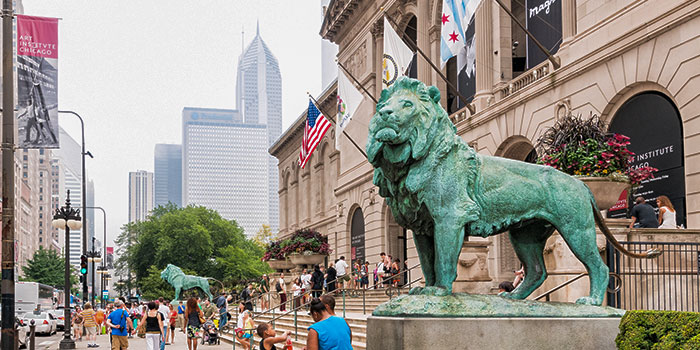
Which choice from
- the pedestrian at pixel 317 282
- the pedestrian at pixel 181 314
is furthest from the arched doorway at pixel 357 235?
the pedestrian at pixel 317 282

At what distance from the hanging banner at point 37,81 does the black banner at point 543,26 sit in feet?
51.3

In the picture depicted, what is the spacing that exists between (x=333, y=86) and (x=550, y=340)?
49034 millimetres

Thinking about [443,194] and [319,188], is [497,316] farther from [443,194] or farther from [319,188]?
[319,188]

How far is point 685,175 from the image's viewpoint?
60.2ft

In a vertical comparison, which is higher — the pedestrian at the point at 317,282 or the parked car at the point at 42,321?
the pedestrian at the point at 317,282

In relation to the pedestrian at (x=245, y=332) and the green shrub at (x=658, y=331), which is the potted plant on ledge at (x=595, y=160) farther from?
the pedestrian at (x=245, y=332)

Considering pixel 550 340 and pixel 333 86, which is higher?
pixel 333 86

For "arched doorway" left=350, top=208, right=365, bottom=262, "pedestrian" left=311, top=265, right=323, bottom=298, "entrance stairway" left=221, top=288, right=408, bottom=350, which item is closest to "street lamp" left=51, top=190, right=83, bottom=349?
"entrance stairway" left=221, top=288, right=408, bottom=350

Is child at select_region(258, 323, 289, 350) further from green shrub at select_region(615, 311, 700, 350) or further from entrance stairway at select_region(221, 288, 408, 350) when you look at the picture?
entrance stairway at select_region(221, 288, 408, 350)

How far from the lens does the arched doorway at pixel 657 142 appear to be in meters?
18.9

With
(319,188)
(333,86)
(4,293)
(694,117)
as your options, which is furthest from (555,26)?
(319,188)

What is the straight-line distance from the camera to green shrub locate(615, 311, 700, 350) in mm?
8031

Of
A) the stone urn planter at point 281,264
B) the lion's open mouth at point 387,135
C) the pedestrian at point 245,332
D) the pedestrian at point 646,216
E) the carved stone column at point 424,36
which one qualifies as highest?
the carved stone column at point 424,36

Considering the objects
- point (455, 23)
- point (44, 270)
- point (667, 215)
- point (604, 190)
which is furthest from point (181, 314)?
point (44, 270)
